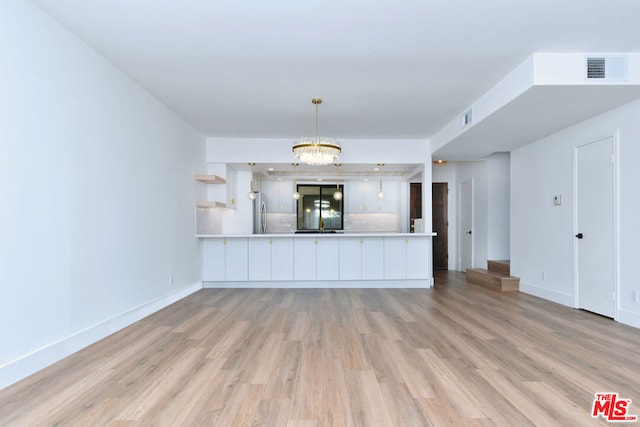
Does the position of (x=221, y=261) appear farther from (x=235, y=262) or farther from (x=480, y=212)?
(x=480, y=212)

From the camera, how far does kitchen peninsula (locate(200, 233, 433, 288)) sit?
6.08 meters

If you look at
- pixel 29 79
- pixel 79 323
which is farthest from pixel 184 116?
pixel 79 323

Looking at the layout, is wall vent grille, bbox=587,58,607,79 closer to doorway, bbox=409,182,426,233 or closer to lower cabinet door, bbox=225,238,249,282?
lower cabinet door, bbox=225,238,249,282

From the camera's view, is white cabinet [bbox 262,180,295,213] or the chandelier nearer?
the chandelier

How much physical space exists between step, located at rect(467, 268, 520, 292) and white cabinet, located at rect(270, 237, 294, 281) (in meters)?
Answer: 3.47

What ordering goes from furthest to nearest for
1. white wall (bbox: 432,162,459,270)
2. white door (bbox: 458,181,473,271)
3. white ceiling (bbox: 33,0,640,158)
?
1. white wall (bbox: 432,162,459,270)
2. white door (bbox: 458,181,473,271)
3. white ceiling (bbox: 33,0,640,158)

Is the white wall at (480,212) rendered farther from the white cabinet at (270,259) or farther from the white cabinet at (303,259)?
the white cabinet at (270,259)

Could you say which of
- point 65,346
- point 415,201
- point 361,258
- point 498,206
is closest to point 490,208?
point 498,206

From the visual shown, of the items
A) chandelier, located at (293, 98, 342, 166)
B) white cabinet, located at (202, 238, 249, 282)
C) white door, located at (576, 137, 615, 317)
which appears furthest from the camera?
white cabinet, located at (202, 238, 249, 282)

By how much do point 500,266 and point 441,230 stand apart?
7.16 feet

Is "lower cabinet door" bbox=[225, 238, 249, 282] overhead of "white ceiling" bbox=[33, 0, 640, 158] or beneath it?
beneath

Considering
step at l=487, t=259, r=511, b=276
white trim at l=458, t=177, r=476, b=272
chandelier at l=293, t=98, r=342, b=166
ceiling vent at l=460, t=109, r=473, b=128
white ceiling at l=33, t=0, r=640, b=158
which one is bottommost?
step at l=487, t=259, r=511, b=276

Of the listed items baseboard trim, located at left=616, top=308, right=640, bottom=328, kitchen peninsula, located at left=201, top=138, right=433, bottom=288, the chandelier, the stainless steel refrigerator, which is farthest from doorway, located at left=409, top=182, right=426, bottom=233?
baseboard trim, located at left=616, top=308, right=640, bottom=328

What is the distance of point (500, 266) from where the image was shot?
251 inches
